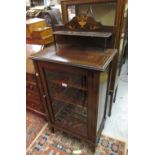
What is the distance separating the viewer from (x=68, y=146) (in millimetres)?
1414

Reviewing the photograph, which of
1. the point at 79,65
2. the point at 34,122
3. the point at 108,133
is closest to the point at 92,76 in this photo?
the point at 79,65

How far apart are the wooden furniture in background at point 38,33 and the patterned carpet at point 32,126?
0.98m

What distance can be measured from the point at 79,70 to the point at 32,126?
45.9 inches

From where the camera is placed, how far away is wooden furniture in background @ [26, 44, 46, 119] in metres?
1.35

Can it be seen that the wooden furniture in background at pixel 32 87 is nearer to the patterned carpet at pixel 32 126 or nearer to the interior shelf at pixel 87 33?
the patterned carpet at pixel 32 126

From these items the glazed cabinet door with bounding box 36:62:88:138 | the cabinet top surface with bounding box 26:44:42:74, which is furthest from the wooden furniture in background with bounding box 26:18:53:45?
the glazed cabinet door with bounding box 36:62:88:138

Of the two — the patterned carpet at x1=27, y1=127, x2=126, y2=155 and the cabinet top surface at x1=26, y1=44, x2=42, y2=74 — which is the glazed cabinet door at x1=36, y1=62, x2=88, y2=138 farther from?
the cabinet top surface at x1=26, y1=44, x2=42, y2=74

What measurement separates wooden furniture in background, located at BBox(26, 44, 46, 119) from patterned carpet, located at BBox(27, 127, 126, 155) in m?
0.34

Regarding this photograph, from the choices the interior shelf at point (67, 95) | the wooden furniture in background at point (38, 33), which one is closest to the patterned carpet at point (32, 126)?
the interior shelf at point (67, 95)

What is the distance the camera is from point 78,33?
104cm
